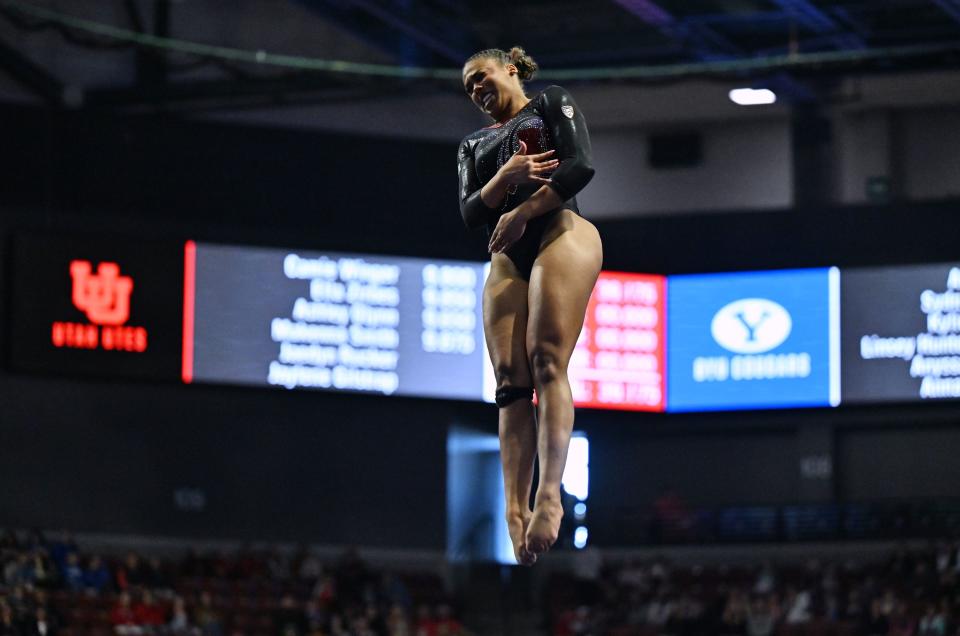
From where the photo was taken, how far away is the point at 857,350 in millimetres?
19031

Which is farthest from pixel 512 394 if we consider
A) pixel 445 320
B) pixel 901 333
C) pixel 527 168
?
pixel 901 333

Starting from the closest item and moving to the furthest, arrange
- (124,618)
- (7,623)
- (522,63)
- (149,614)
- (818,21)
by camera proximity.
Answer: (522,63), (7,623), (124,618), (149,614), (818,21)

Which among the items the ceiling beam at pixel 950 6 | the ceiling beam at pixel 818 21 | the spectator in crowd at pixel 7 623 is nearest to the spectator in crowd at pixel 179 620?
the spectator in crowd at pixel 7 623

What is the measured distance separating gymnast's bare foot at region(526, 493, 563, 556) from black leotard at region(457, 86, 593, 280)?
2.20ft

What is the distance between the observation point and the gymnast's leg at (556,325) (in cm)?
472

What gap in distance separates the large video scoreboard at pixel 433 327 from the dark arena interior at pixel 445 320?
4 cm

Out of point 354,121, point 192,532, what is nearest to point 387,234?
point 354,121

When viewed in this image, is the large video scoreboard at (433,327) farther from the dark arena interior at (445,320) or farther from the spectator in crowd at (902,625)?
the spectator in crowd at (902,625)

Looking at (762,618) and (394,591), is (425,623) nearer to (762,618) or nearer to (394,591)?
(394,591)

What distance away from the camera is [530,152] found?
478cm

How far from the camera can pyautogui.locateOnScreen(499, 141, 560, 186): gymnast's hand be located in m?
4.66

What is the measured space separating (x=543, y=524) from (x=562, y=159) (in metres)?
1.02

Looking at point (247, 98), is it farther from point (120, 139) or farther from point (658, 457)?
point (658, 457)

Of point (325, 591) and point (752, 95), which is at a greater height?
point (752, 95)
